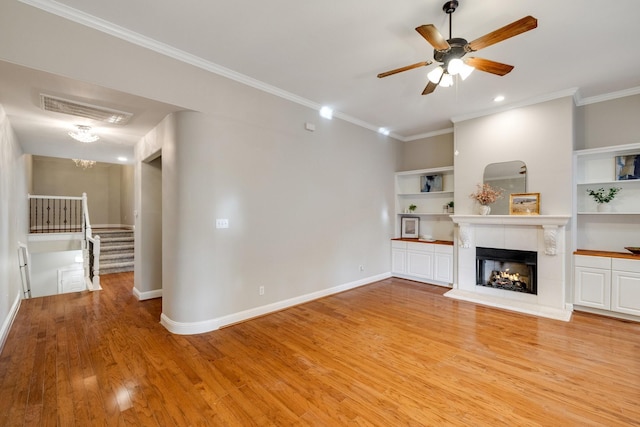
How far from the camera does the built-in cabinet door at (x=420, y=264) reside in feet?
17.5

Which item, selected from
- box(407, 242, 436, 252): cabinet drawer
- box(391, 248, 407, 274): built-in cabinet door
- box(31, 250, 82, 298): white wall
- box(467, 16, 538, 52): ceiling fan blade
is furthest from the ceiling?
box(31, 250, 82, 298): white wall

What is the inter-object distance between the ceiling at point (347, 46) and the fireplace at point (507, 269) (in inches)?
94.0

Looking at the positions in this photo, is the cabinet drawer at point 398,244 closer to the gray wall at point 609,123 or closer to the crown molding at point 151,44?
the gray wall at point 609,123

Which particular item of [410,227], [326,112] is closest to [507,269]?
[410,227]

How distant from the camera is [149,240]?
14.5ft

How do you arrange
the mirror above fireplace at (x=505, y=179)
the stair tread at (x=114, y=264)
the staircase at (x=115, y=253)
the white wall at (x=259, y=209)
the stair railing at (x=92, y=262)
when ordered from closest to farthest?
the white wall at (x=259, y=209) < the mirror above fireplace at (x=505, y=179) < the stair railing at (x=92, y=262) < the stair tread at (x=114, y=264) < the staircase at (x=115, y=253)

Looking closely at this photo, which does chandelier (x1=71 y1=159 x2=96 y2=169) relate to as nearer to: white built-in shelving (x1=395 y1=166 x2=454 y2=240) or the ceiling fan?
white built-in shelving (x1=395 y1=166 x2=454 y2=240)

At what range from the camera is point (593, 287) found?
147 inches

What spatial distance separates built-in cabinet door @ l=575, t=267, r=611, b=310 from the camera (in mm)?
3646

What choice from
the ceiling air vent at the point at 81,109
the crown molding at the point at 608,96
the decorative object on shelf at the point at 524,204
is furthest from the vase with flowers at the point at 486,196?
the ceiling air vent at the point at 81,109

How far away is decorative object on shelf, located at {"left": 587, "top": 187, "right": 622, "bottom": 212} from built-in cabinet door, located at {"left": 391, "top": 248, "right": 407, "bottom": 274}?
3001 mm

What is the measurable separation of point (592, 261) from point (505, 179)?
5.13ft

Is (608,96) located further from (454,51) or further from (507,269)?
(454,51)

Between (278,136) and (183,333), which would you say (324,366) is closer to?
(183,333)
